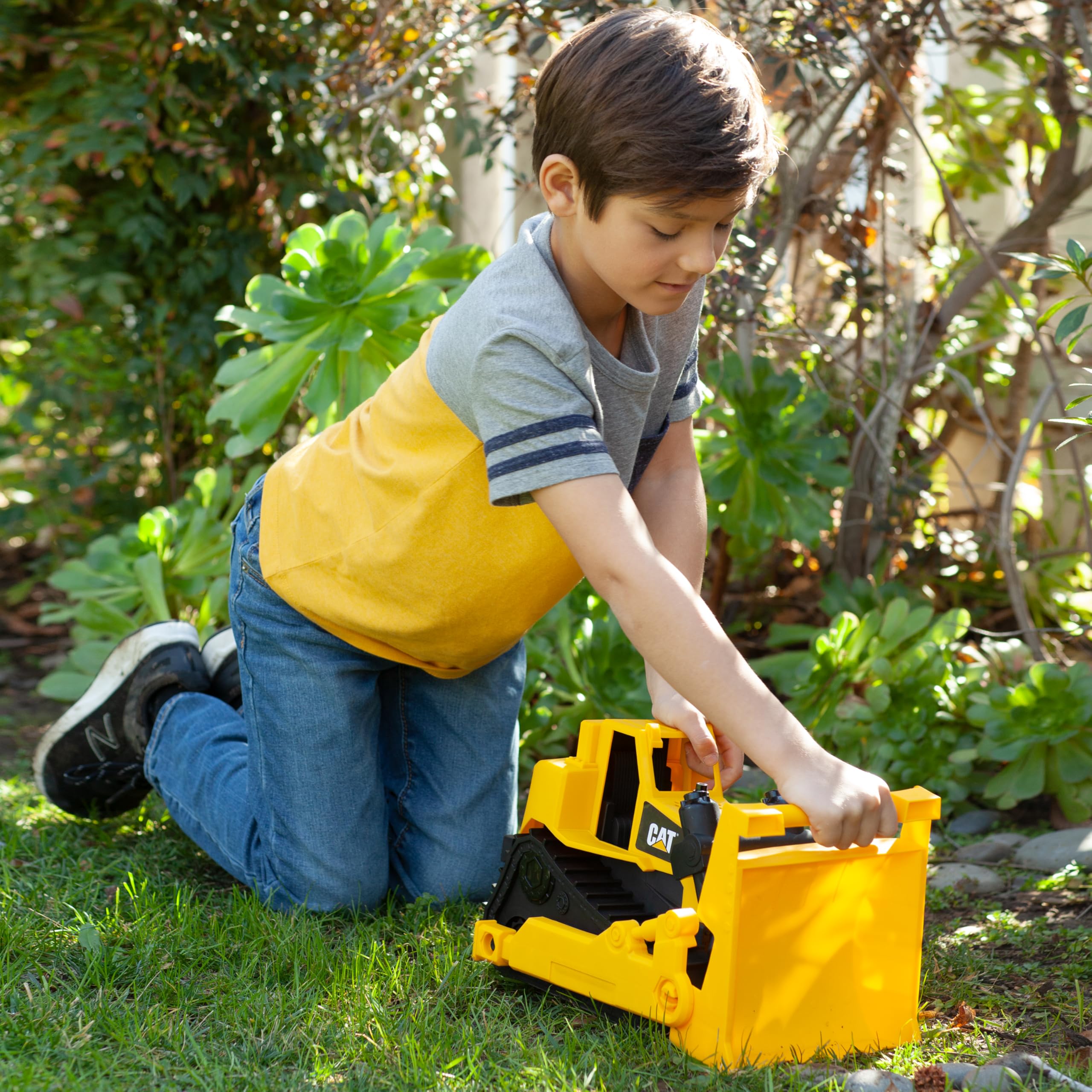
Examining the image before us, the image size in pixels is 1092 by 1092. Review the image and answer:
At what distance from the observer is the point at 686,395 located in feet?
5.92

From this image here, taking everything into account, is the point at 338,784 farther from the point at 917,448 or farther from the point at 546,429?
the point at 917,448

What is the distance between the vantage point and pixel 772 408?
273 centimetres

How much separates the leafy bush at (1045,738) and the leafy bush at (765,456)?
60 cm

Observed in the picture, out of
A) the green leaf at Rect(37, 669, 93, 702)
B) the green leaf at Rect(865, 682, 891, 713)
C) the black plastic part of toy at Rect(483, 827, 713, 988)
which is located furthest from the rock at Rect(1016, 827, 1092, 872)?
the green leaf at Rect(37, 669, 93, 702)

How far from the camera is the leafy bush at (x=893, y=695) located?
2.41 m

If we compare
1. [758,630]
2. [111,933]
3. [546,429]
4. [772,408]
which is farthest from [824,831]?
[758,630]

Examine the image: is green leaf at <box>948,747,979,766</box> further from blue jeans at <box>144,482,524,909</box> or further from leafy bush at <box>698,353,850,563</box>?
blue jeans at <box>144,482,524,909</box>

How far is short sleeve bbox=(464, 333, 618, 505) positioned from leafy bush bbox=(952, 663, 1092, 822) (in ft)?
4.32

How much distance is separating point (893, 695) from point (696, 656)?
1.31m

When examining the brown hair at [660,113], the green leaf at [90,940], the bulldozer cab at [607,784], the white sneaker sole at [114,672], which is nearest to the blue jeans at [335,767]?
the white sneaker sole at [114,672]

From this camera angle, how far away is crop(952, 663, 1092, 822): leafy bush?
226cm

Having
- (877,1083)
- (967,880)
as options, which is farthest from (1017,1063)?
(967,880)

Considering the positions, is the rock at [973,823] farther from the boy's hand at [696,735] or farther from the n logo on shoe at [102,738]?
the n logo on shoe at [102,738]

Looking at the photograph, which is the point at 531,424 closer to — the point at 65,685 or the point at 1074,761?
the point at 1074,761
